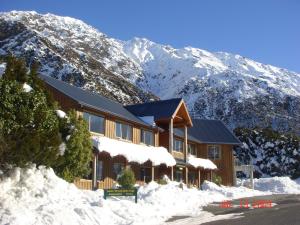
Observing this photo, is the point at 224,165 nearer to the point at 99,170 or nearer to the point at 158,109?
the point at 158,109

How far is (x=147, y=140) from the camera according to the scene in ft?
130

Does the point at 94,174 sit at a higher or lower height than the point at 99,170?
lower

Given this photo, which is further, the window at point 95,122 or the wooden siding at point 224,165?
the wooden siding at point 224,165

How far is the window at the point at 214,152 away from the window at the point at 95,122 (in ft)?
69.4

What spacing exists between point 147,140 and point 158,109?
4.12 m

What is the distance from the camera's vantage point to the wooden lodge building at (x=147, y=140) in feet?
104

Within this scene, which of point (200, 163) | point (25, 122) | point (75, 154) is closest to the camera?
point (25, 122)

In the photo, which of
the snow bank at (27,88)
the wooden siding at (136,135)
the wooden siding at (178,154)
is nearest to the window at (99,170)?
the wooden siding at (136,135)

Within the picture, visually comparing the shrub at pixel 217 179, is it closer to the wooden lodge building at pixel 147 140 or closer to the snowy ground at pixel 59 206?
the wooden lodge building at pixel 147 140

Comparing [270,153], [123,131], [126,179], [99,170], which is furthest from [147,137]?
[270,153]

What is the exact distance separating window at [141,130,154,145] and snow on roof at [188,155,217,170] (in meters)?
5.22

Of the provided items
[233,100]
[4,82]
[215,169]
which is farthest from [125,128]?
[233,100]

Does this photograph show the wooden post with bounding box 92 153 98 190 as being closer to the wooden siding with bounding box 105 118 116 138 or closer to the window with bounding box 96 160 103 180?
the window with bounding box 96 160 103 180

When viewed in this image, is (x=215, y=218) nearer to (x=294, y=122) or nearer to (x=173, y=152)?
(x=173, y=152)
